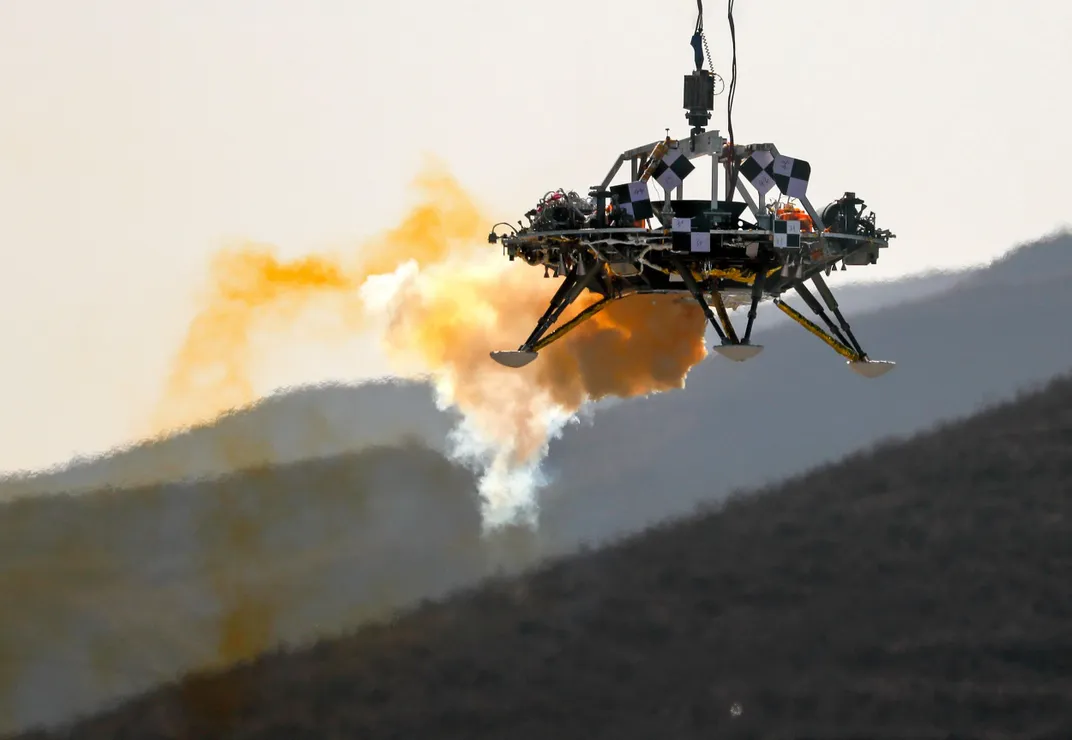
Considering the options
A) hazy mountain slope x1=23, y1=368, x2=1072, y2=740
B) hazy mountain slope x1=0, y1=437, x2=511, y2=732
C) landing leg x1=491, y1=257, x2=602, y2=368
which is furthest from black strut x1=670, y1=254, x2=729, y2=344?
hazy mountain slope x1=23, y1=368, x2=1072, y2=740

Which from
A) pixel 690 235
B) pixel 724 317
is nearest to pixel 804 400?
pixel 724 317

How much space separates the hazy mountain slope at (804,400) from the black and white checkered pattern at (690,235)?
134ft

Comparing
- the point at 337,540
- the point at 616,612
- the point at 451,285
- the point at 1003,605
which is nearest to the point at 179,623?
the point at 337,540

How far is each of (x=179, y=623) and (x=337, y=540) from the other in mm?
8517

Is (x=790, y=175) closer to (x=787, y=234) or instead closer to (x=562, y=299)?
(x=787, y=234)

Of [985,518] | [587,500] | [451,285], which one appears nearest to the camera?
[451,285]

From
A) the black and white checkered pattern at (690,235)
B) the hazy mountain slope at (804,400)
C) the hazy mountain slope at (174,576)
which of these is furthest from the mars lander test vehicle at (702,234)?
the hazy mountain slope at (804,400)

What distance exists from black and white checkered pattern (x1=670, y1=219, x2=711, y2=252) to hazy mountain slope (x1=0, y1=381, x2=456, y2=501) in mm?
22724

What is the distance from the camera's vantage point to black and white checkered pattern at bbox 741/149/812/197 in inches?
1583

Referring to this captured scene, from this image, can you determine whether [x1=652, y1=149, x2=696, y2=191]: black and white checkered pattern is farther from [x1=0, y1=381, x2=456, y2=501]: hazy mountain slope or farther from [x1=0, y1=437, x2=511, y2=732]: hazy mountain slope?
[x1=0, y1=437, x2=511, y2=732]: hazy mountain slope

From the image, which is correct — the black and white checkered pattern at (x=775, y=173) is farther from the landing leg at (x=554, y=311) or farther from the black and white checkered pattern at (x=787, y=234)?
the landing leg at (x=554, y=311)

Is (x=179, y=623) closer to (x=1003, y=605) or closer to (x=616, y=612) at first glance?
(x=616, y=612)

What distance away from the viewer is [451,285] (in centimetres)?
5491

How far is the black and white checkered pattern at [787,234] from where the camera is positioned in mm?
40281
